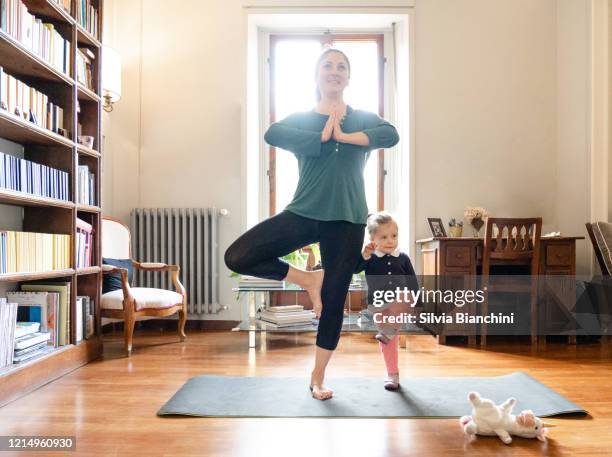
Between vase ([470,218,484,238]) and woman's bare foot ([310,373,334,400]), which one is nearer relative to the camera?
woman's bare foot ([310,373,334,400])

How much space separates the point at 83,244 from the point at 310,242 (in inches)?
70.1

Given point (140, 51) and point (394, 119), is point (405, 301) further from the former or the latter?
point (140, 51)

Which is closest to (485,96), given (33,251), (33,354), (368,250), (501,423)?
(368,250)

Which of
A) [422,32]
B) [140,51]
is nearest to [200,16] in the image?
[140,51]

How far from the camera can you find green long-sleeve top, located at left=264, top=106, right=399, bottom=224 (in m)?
2.21

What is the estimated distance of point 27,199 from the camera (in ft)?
8.47

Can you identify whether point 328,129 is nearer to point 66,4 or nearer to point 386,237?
point 386,237

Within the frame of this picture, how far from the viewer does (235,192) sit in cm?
477

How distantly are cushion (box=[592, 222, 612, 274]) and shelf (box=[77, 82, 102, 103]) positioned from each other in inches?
147

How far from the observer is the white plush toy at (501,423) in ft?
6.21

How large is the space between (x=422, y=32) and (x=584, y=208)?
212 centimetres

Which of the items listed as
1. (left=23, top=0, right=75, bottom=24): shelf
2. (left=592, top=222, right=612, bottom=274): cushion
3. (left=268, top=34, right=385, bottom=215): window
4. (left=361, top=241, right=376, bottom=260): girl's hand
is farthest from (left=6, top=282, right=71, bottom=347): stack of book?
(left=592, top=222, right=612, bottom=274): cushion

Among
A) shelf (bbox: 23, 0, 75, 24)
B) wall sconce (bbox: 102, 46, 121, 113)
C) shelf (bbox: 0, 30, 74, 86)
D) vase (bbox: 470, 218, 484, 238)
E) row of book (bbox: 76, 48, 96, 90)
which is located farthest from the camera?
vase (bbox: 470, 218, 484, 238)

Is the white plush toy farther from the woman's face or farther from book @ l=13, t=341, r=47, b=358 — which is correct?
book @ l=13, t=341, r=47, b=358
